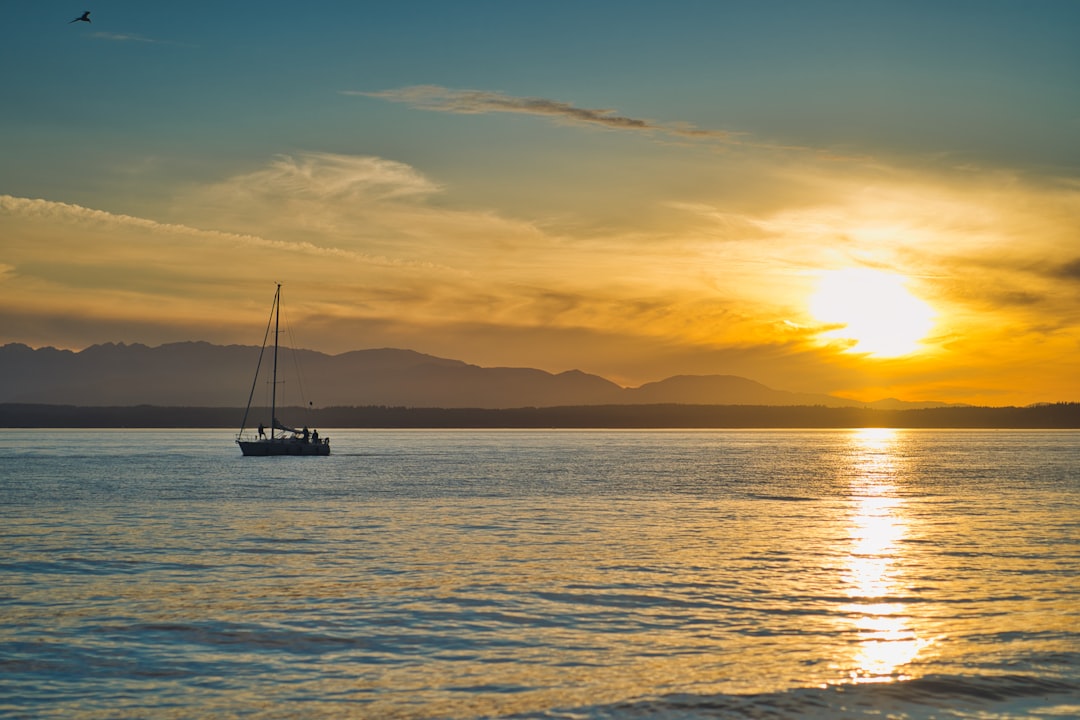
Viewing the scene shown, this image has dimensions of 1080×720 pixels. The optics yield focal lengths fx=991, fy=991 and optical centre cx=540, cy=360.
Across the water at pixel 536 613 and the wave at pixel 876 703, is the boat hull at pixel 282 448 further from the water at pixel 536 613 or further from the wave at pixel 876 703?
the wave at pixel 876 703

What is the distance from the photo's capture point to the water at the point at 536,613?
756 inches

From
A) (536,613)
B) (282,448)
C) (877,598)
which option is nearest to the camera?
(536,613)

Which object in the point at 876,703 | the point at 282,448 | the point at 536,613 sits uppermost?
the point at 876,703

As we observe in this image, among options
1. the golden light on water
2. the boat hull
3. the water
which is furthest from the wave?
the boat hull

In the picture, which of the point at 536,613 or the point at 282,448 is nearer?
the point at 536,613

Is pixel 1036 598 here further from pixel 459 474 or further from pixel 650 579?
pixel 459 474

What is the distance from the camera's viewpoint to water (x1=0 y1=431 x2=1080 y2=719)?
19203 millimetres

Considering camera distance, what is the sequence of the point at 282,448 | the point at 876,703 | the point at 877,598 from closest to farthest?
1. the point at 876,703
2. the point at 877,598
3. the point at 282,448

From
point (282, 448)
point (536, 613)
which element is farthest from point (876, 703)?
point (282, 448)

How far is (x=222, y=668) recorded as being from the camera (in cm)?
2134

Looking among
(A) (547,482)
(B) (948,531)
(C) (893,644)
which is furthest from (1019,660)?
(A) (547,482)

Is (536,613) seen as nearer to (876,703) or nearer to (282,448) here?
(876,703)

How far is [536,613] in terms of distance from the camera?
89.3 ft

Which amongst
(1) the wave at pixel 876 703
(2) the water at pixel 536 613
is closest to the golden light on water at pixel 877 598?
(2) the water at pixel 536 613
